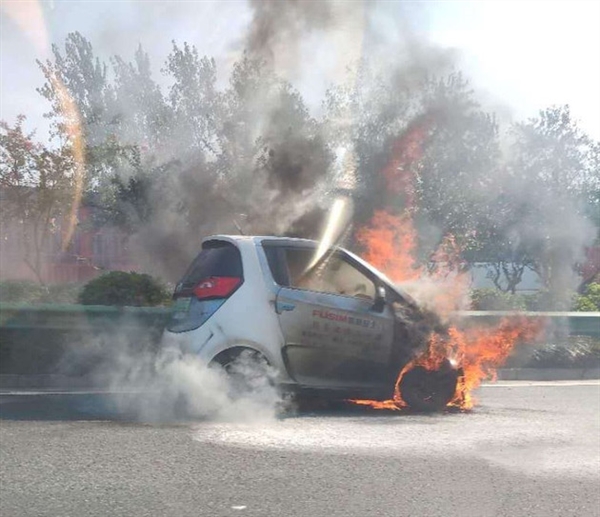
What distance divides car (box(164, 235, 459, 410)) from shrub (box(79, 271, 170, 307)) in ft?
12.7

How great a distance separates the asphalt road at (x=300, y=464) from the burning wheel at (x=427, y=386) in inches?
7.4

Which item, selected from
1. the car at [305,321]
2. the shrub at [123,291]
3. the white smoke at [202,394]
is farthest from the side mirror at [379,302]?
the shrub at [123,291]

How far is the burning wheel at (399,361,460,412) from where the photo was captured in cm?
850

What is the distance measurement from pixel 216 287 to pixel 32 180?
11540mm

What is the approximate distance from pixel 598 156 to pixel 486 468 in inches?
813

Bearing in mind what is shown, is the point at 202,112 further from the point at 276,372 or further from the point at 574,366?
the point at 276,372

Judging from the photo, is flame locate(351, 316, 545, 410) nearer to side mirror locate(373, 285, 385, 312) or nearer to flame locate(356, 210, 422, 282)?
side mirror locate(373, 285, 385, 312)

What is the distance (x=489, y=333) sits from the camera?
9953 mm

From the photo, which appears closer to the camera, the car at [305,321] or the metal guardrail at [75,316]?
the car at [305,321]

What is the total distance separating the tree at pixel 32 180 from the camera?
18.2 metres

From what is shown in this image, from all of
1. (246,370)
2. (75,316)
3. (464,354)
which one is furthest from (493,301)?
(246,370)

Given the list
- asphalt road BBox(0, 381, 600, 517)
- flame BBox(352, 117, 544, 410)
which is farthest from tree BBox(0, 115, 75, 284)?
asphalt road BBox(0, 381, 600, 517)

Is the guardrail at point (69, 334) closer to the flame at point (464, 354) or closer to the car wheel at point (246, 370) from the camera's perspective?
the flame at point (464, 354)

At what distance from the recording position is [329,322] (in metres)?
8.17
